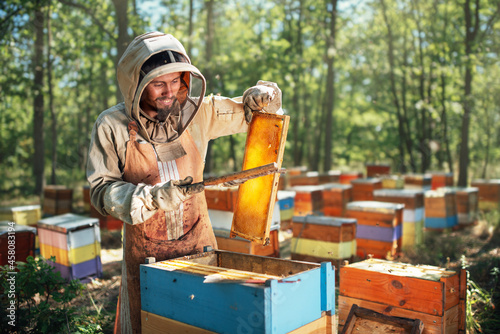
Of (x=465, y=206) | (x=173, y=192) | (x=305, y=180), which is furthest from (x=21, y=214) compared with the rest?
(x=465, y=206)

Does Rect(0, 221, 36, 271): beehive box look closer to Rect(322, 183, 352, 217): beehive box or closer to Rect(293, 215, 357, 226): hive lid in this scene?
Rect(293, 215, 357, 226): hive lid

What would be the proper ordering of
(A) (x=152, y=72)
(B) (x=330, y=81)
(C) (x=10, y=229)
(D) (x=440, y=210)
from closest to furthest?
(A) (x=152, y=72), (C) (x=10, y=229), (D) (x=440, y=210), (B) (x=330, y=81)

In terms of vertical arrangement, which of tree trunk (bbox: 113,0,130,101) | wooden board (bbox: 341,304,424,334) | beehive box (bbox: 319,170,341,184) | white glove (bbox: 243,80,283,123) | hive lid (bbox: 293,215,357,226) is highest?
tree trunk (bbox: 113,0,130,101)

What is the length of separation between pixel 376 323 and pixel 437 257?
10.4 feet

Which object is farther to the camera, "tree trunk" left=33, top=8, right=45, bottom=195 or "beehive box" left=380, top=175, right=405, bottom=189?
"tree trunk" left=33, top=8, right=45, bottom=195

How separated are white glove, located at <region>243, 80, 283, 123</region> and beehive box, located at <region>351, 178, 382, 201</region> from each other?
5.87 metres

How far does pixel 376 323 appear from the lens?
9.08 ft

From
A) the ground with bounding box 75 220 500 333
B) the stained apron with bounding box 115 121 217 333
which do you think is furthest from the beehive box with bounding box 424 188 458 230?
the stained apron with bounding box 115 121 217 333

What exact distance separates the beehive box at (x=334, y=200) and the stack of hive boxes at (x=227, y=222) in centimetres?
264

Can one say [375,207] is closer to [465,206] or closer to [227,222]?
[227,222]

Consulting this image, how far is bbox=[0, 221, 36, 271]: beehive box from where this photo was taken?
4164 mm

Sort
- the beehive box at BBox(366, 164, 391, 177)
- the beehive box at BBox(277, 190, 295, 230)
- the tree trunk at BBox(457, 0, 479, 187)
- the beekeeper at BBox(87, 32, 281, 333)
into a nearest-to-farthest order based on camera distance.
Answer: the beekeeper at BBox(87, 32, 281, 333) < the beehive box at BBox(277, 190, 295, 230) < the tree trunk at BBox(457, 0, 479, 187) < the beehive box at BBox(366, 164, 391, 177)

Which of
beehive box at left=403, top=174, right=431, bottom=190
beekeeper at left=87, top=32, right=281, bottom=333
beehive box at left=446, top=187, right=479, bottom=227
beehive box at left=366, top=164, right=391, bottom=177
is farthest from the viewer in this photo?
beehive box at left=366, top=164, right=391, bottom=177

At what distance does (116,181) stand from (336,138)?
72.2ft
